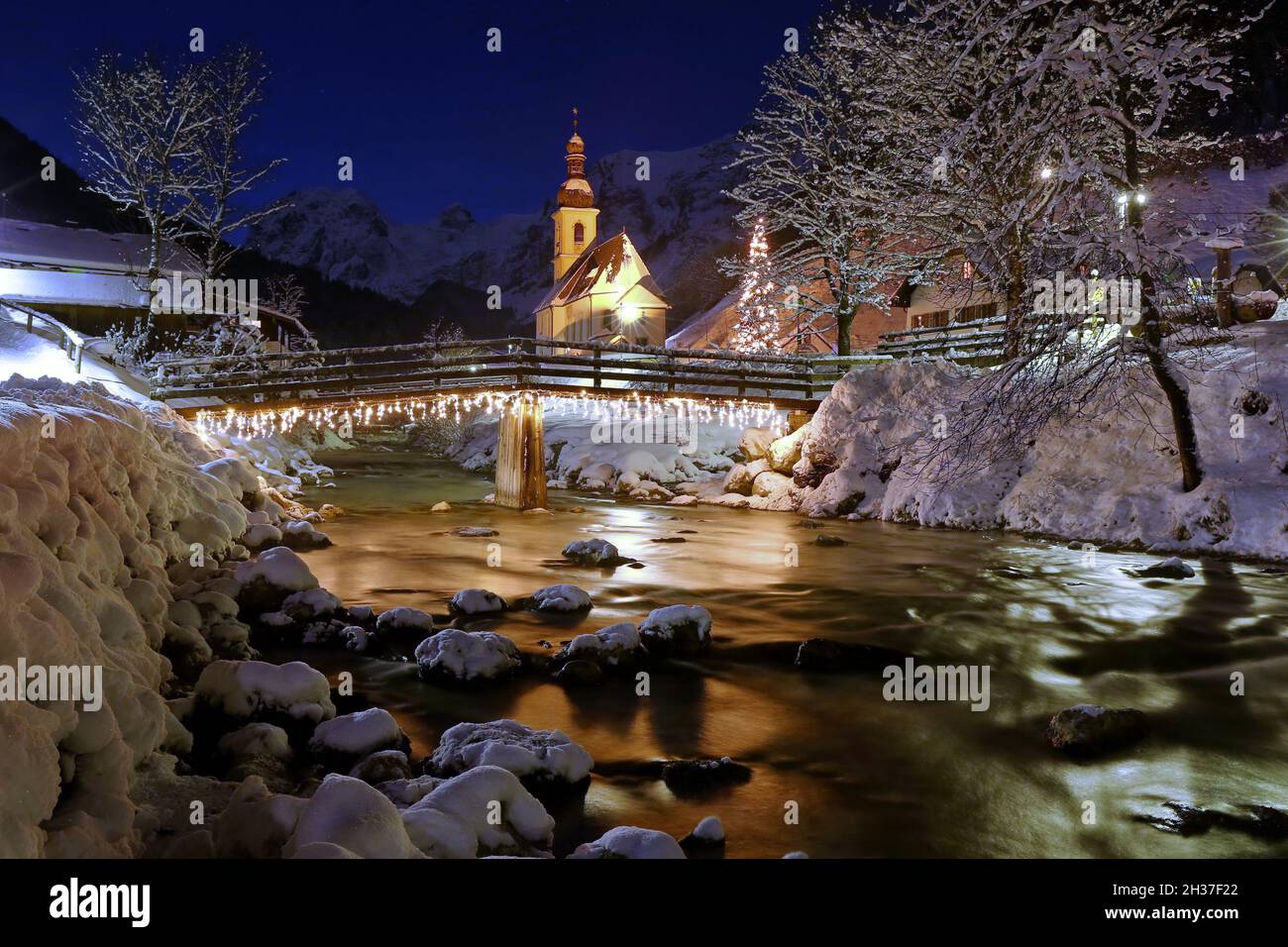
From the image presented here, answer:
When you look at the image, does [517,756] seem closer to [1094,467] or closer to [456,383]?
[1094,467]

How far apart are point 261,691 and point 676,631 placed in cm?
484

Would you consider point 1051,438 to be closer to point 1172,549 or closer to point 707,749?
point 1172,549

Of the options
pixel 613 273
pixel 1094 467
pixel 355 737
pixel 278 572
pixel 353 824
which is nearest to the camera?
pixel 353 824

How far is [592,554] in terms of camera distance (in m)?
16.2

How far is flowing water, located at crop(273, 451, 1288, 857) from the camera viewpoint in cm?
589

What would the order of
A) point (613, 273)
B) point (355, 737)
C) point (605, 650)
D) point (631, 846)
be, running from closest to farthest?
point (631, 846)
point (355, 737)
point (605, 650)
point (613, 273)

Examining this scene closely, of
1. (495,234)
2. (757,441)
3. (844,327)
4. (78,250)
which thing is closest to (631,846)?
(757,441)

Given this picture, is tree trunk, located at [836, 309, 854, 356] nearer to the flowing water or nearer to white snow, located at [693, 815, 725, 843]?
the flowing water

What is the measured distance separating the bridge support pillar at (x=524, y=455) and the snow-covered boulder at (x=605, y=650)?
15.0 m

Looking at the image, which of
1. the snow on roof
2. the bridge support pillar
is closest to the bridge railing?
the bridge support pillar

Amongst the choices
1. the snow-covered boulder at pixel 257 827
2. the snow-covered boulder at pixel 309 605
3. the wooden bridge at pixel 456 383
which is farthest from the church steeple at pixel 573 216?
the snow-covered boulder at pixel 257 827

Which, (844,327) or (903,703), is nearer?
(903,703)

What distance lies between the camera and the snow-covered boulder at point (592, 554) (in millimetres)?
16078
